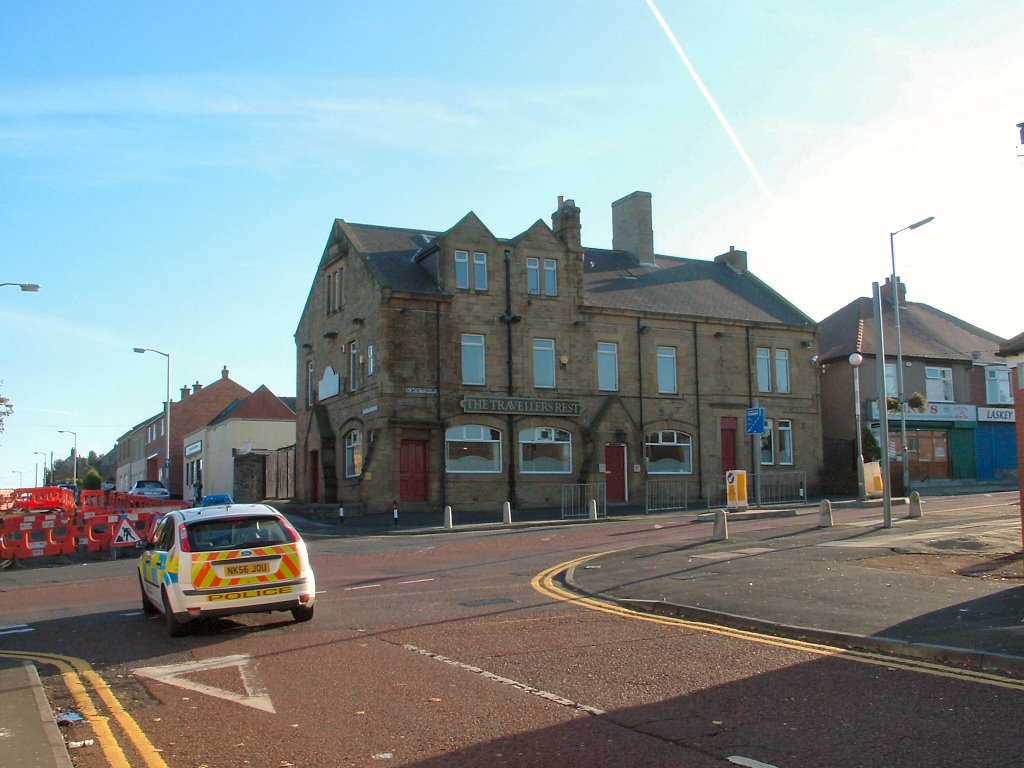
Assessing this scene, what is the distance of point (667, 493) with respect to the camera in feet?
123

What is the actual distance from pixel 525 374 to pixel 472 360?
2202 mm

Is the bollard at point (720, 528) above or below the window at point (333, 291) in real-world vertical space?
below

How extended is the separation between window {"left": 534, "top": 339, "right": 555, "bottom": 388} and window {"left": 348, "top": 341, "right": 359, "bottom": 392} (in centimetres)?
696

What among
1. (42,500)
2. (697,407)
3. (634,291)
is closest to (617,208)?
(634,291)

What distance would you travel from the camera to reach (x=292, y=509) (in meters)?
37.0

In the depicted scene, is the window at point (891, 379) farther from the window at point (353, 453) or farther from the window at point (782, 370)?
the window at point (353, 453)

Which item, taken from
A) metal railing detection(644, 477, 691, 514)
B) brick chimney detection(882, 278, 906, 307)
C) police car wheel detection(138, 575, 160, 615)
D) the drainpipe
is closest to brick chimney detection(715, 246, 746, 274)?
brick chimney detection(882, 278, 906, 307)

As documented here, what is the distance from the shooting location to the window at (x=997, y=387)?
1912 inches

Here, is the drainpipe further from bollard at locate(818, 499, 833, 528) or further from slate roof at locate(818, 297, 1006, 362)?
slate roof at locate(818, 297, 1006, 362)

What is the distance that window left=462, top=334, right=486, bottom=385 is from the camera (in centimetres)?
3581

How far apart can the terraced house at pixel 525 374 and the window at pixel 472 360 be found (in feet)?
0.20

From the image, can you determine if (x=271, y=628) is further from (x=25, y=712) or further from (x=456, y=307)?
(x=456, y=307)

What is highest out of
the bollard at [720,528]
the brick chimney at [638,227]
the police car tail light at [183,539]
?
the brick chimney at [638,227]

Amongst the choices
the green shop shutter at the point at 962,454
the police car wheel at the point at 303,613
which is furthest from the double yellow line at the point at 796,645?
the green shop shutter at the point at 962,454
